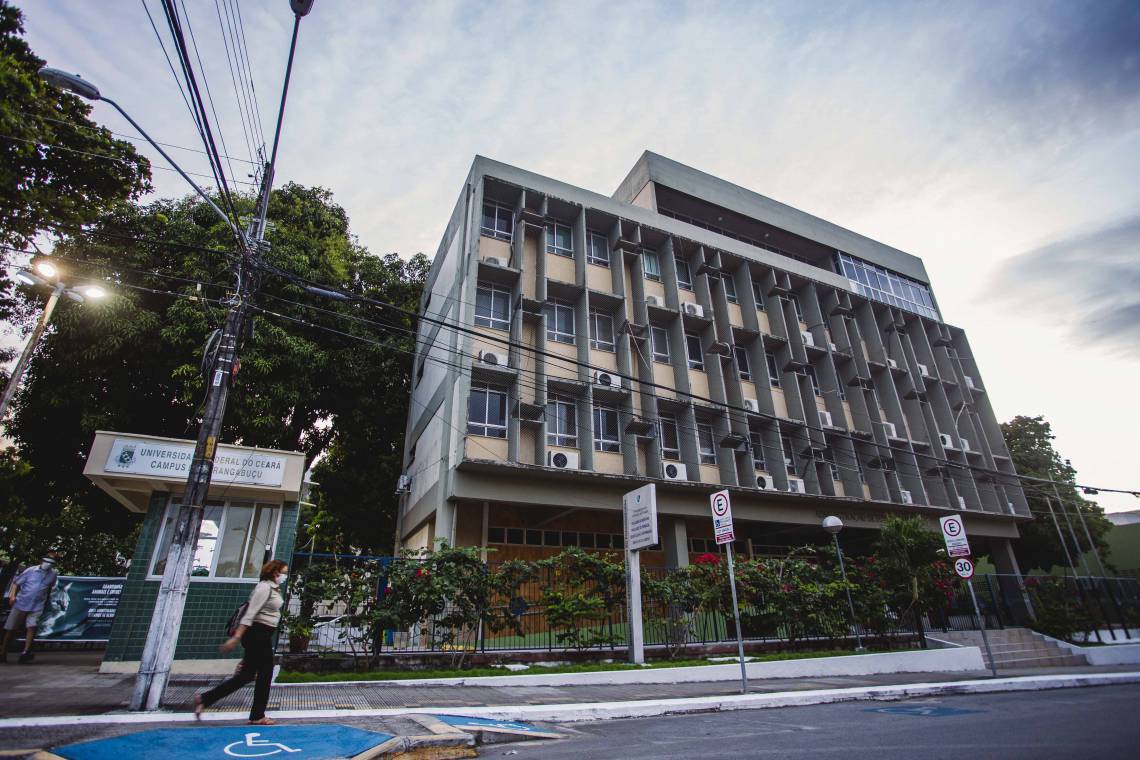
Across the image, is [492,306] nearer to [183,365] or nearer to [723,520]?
[183,365]

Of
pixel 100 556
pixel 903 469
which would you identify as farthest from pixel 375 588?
pixel 903 469

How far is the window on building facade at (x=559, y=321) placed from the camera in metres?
19.0

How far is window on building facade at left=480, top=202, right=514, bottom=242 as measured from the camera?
19.7 meters

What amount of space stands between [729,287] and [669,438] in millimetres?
8477

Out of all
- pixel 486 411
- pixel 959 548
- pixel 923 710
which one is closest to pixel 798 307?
pixel 959 548

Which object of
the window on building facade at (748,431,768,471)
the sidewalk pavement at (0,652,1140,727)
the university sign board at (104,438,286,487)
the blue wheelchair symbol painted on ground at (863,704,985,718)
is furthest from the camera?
Result: the window on building facade at (748,431,768,471)

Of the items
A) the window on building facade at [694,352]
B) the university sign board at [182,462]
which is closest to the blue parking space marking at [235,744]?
the university sign board at [182,462]

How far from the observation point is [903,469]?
2483 centimetres

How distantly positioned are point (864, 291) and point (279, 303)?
1099 inches

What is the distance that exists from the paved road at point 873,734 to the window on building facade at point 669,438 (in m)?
11.7

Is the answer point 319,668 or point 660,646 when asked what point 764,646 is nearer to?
point 660,646

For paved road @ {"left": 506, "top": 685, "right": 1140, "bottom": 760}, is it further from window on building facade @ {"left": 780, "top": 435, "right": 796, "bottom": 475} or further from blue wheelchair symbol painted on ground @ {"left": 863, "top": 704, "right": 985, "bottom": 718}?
window on building facade @ {"left": 780, "top": 435, "right": 796, "bottom": 475}

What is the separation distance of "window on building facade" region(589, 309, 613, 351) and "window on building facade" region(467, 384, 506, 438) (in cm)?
415

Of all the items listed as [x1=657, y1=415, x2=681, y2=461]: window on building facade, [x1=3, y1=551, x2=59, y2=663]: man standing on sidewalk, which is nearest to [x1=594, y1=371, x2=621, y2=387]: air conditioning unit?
[x1=657, y1=415, x2=681, y2=461]: window on building facade
